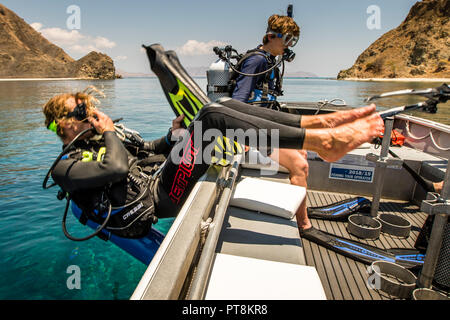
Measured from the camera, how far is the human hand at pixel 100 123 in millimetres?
1975

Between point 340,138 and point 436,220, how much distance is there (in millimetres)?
706

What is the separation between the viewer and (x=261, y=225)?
2129mm

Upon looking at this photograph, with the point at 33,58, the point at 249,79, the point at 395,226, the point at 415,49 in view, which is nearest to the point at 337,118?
the point at 249,79

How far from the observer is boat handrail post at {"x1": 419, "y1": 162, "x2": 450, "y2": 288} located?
1504 millimetres

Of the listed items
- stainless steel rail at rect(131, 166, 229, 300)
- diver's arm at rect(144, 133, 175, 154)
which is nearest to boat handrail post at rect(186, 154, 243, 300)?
stainless steel rail at rect(131, 166, 229, 300)

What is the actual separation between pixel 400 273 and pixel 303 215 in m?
0.80

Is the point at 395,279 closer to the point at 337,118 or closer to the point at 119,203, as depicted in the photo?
the point at 337,118

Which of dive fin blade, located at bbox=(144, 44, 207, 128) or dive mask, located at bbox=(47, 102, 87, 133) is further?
dive fin blade, located at bbox=(144, 44, 207, 128)

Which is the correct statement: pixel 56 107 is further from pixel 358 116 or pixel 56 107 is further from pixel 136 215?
pixel 358 116

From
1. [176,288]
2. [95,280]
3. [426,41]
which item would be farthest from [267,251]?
[426,41]

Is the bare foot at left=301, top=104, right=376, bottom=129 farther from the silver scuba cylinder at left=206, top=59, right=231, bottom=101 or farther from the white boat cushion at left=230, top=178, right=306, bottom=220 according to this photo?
the silver scuba cylinder at left=206, top=59, right=231, bottom=101

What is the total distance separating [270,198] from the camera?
2316 millimetres

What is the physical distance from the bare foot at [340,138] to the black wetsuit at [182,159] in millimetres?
85

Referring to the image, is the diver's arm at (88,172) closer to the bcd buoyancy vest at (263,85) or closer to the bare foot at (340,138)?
the bare foot at (340,138)
